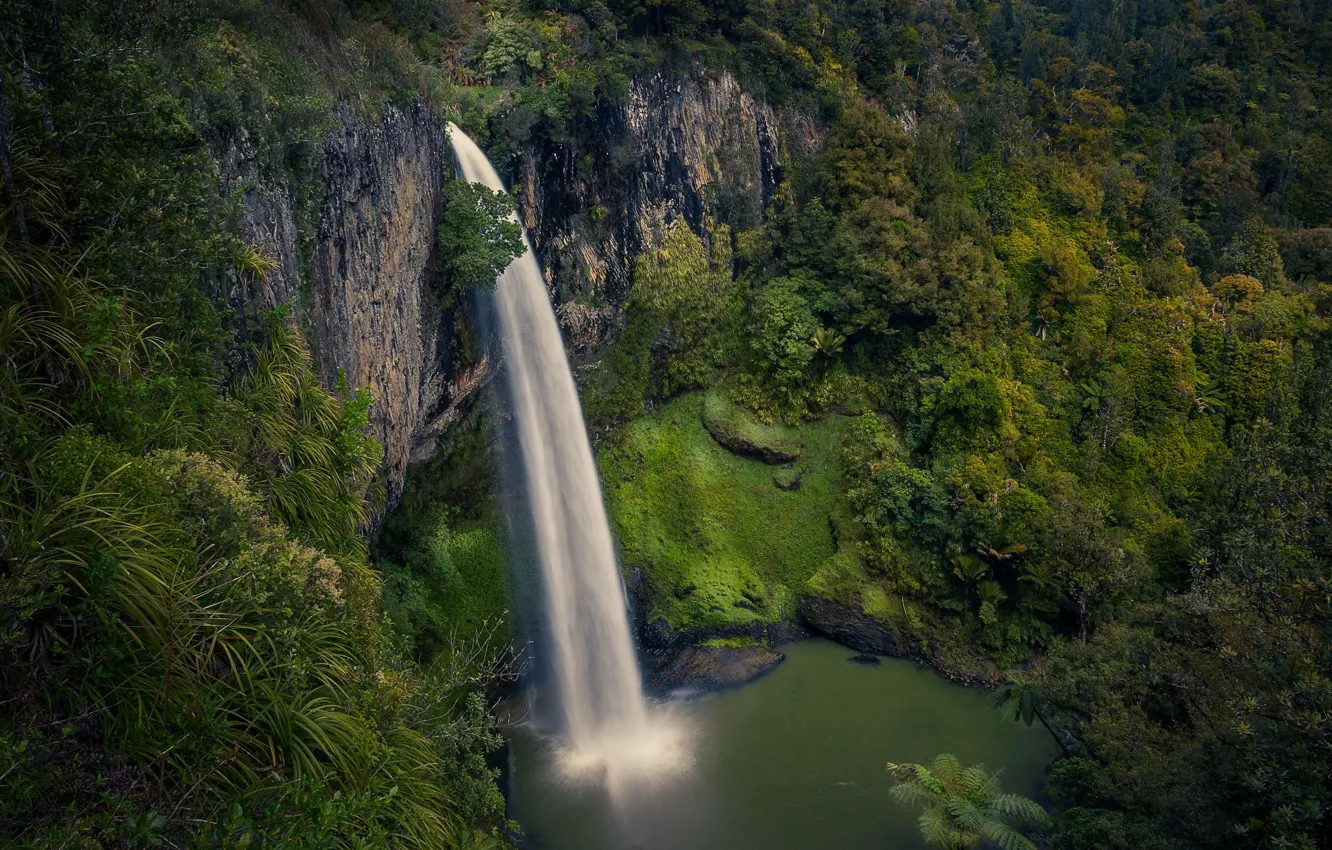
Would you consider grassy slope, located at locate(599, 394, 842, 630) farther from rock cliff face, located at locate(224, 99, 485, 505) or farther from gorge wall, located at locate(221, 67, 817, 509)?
rock cliff face, located at locate(224, 99, 485, 505)

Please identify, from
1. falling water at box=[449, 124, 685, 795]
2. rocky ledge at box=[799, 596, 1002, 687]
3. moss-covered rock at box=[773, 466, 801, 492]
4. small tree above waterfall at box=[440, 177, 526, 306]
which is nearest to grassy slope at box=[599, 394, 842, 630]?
moss-covered rock at box=[773, 466, 801, 492]

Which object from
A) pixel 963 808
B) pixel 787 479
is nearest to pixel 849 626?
pixel 787 479

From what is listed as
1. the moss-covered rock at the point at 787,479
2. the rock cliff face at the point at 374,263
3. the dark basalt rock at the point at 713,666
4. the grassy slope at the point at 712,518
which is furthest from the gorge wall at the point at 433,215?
the dark basalt rock at the point at 713,666

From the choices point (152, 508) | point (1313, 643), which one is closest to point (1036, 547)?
point (1313, 643)

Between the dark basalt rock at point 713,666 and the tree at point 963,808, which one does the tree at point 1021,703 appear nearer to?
the tree at point 963,808

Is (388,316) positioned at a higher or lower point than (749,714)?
higher

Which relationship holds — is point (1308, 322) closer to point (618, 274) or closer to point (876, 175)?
point (876, 175)

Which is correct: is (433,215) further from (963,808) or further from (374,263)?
(963,808)
